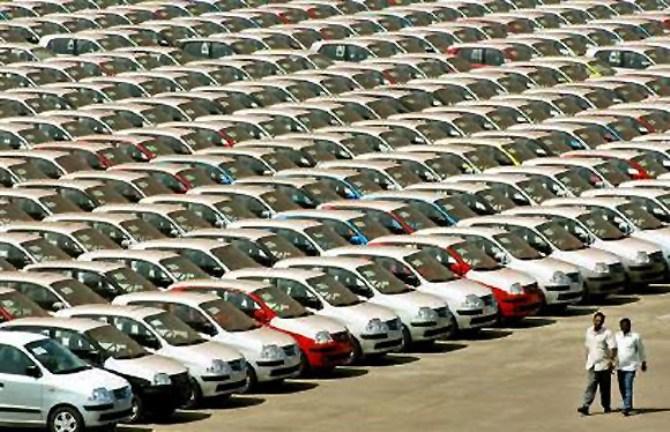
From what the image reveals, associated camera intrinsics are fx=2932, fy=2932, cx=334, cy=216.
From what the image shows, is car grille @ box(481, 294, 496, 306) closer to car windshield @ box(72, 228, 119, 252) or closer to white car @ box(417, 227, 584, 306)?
white car @ box(417, 227, 584, 306)

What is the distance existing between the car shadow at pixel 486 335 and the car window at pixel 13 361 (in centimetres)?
944

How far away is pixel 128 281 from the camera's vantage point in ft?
138

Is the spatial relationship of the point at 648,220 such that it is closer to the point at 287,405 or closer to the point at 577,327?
the point at 577,327

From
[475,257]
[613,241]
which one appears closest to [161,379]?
[475,257]

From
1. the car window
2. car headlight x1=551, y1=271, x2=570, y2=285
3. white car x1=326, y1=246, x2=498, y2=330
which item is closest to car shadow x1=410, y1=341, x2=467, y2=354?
white car x1=326, y1=246, x2=498, y2=330

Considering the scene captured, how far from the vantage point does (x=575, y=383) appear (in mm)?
39125

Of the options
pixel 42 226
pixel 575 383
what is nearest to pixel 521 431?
pixel 575 383

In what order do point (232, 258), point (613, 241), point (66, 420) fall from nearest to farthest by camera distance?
point (66, 420) → point (232, 258) → point (613, 241)

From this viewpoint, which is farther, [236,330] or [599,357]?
[236,330]

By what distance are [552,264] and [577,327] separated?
1.75 m

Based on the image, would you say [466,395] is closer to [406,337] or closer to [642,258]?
[406,337]

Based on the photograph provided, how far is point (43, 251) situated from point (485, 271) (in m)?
6.71

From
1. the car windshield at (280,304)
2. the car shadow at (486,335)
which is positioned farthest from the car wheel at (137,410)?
the car shadow at (486,335)

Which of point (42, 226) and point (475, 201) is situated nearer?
point (42, 226)
